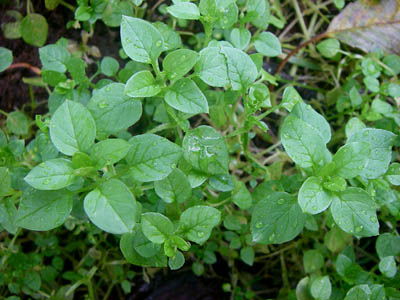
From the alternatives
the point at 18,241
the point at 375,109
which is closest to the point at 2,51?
the point at 18,241

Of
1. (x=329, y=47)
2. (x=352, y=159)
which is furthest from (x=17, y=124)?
(x=329, y=47)

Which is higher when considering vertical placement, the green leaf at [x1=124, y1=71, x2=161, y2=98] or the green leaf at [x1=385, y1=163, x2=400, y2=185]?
the green leaf at [x1=124, y1=71, x2=161, y2=98]

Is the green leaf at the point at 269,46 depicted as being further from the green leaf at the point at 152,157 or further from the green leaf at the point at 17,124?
the green leaf at the point at 17,124

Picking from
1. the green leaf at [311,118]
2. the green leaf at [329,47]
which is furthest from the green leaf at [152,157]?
the green leaf at [329,47]

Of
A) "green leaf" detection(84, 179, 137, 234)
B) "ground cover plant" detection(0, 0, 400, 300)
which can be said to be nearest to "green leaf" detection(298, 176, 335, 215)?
"ground cover plant" detection(0, 0, 400, 300)

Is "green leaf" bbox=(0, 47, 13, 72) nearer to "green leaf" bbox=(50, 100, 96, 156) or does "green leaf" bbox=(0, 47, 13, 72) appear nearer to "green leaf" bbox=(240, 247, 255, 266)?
"green leaf" bbox=(50, 100, 96, 156)
